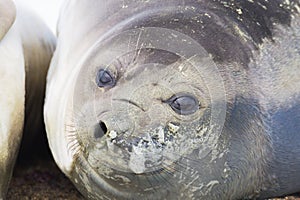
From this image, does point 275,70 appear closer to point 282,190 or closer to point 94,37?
point 282,190

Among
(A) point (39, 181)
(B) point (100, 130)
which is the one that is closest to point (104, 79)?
(B) point (100, 130)

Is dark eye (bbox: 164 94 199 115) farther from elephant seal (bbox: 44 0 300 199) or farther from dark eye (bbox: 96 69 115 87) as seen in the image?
dark eye (bbox: 96 69 115 87)

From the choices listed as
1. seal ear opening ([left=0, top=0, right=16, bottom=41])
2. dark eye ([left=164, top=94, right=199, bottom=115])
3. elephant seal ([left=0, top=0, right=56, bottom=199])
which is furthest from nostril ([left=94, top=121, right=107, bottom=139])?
seal ear opening ([left=0, top=0, right=16, bottom=41])

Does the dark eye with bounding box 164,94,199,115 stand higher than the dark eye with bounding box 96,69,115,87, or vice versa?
the dark eye with bounding box 164,94,199,115

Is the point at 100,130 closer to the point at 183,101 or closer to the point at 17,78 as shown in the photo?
the point at 183,101

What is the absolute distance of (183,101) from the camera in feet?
5.52

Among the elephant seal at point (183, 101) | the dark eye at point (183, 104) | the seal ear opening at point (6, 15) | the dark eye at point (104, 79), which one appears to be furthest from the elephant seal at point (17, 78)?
the dark eye at point (183, 104)

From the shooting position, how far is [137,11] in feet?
5.93

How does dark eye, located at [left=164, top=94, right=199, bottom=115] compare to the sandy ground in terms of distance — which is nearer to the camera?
dark eye, located at [left=164, top=94, right=199, bottom=115]

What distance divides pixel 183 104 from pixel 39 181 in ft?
2.33

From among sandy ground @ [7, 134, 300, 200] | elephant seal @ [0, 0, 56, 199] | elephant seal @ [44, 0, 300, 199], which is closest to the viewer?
elephant seal @ [44, 0, 300, 199]

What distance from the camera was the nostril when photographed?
1672 mm

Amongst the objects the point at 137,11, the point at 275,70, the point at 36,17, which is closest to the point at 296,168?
the point at 275,70

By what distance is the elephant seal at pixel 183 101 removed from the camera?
1668mm
